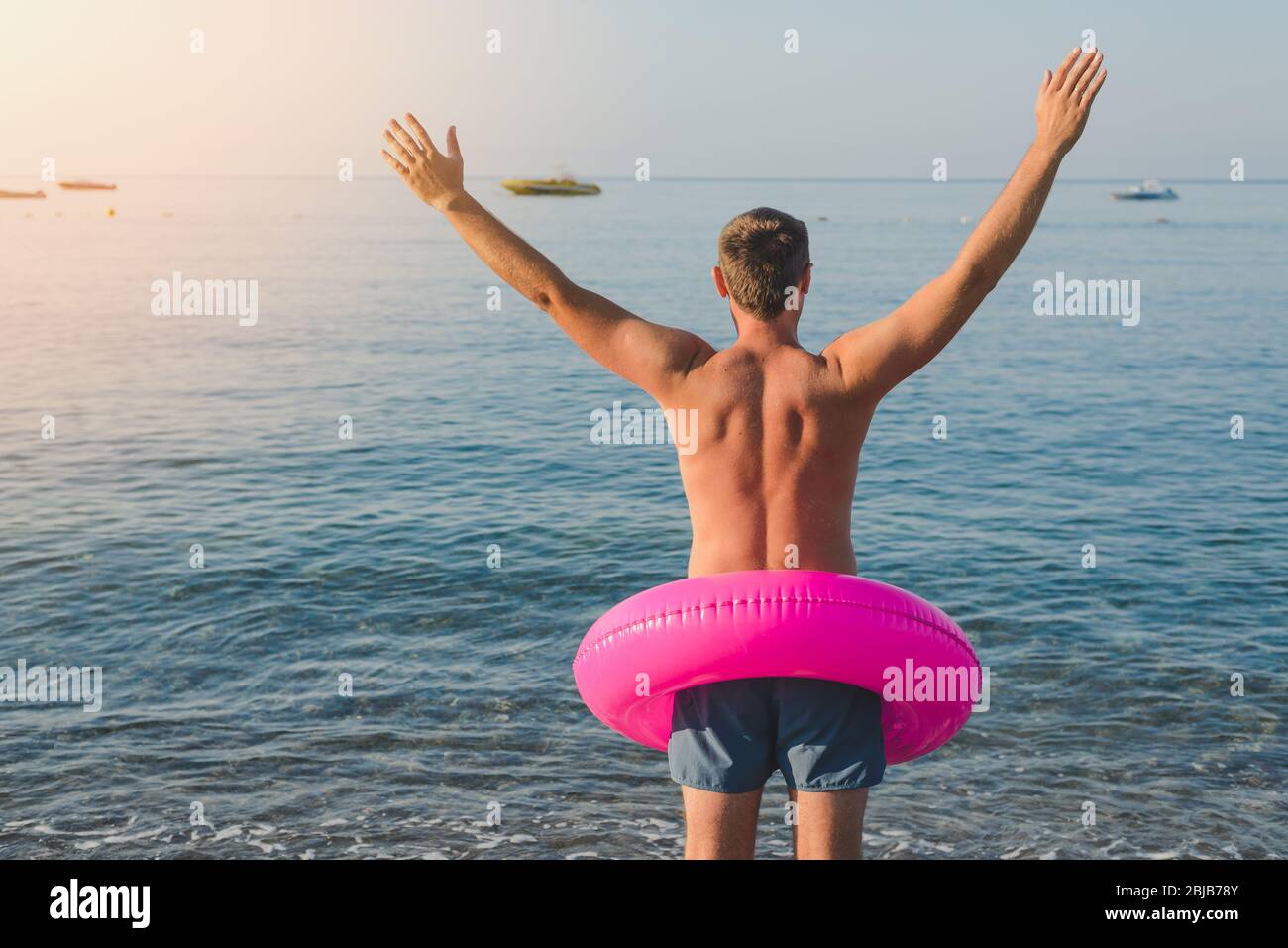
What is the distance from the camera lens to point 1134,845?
8148 millimetres

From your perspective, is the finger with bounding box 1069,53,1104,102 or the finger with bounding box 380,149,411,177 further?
the finger with bounding box 380,149,411,177

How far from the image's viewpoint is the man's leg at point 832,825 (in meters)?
4.06

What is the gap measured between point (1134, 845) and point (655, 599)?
5210 millimetres

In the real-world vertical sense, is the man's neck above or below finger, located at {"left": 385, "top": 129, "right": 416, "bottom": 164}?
below

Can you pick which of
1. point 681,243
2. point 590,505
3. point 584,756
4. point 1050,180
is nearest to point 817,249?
point 681,243

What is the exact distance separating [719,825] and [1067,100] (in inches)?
98.4

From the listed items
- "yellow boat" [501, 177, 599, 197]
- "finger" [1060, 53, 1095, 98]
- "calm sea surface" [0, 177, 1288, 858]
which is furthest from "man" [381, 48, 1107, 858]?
"yellow boat" [501, 177, 599, 197]

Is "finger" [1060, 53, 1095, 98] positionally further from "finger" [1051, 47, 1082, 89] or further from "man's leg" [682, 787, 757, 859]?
"man's leg" [682, 787, 757, 859]

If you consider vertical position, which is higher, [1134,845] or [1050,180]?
[1050,180]

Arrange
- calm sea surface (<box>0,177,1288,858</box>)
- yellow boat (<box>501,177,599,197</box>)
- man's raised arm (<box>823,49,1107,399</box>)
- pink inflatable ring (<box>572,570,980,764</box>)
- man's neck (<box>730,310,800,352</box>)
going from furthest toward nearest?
1. yellow boat (<box>501,177,599,197</box>)
2. calm sea surface (<box>0,177,1288,858</box>)
3. man's neck (<box>730,310,800,352</box>)
4. pink inflatable ring (<box>572,570,980,764</box>)
5. man's raised arm (<box>823,49,1107,399</box>)

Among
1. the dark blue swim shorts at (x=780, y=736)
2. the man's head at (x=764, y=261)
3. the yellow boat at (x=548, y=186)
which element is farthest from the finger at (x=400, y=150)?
the yellow boat at (x=548, y=186)

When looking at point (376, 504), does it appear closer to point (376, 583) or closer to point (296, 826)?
point (376, 583)

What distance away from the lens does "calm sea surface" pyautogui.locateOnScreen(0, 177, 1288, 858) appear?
857 centimetres

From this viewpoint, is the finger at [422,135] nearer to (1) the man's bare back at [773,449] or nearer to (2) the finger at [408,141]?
(2) the finger at [408,141]
